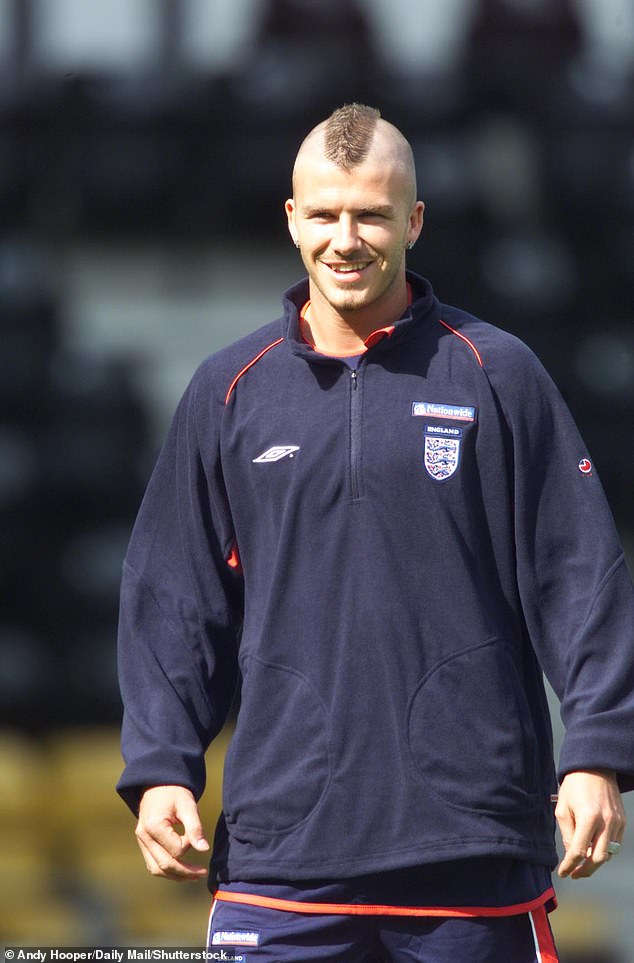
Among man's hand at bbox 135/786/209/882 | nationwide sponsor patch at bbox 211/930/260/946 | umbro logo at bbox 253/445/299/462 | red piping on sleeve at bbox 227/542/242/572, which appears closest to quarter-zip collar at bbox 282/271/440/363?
umbro logo at bbox 253/445/299/462

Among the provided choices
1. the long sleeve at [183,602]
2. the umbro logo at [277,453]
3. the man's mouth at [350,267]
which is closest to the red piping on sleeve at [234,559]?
the long sleeve at [183,602]

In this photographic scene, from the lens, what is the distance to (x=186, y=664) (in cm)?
181

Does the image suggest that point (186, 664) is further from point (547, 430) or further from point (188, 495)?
point (547, 430)

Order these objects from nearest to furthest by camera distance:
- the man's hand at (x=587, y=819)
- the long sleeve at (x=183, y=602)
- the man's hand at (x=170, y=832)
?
the man's hand at (x=587, y=819) → the man's hand at (x=170, y=832) → the long sleeve at (x=183, y=602)

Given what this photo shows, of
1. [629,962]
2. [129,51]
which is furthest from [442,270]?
A: [629,962]

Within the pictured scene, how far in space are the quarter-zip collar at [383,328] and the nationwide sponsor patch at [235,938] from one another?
2.05ft

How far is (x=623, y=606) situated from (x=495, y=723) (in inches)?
7.2

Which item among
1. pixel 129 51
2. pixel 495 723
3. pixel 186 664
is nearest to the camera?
pixel 495 723

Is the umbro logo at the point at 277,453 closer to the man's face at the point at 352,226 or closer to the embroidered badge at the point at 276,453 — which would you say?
the embroidered badge at the point at 276,453

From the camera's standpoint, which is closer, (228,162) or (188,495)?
(188,495)

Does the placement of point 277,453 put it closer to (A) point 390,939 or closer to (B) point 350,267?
(B) point 350,267

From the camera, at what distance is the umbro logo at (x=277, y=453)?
1.73 meters

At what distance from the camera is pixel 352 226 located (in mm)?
1708

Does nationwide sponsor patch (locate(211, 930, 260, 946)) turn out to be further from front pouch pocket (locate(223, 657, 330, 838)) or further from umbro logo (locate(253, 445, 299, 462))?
umbro logo (locate(253, 445, 299, 462))
